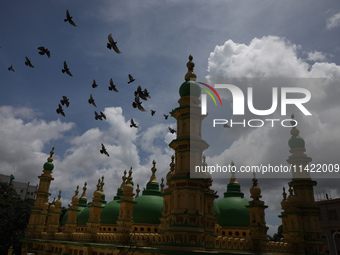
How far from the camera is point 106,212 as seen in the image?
98.9 ft

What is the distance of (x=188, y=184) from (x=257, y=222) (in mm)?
6659

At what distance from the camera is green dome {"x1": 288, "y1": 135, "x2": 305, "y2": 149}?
2381cm

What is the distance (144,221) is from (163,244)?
9.62 m

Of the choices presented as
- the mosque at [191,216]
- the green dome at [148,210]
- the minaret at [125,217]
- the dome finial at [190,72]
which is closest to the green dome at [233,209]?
the mosque at [191,216]

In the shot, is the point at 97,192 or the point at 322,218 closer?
the point at 97,192

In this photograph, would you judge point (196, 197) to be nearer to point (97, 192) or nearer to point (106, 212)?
point (97, 192)

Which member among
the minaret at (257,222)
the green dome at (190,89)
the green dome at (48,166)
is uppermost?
the green dome at (48,166)

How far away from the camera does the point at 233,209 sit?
26.8 m

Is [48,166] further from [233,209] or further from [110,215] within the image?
[233,209]

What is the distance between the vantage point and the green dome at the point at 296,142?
2381 cm

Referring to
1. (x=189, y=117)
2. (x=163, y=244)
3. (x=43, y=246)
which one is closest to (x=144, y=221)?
(x=163, y=244)

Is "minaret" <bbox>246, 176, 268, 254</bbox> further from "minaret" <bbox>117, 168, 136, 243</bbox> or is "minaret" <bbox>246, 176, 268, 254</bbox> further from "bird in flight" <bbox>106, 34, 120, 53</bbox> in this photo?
"bird in flight" <bbox>106, 34, 120, 53</bbox>

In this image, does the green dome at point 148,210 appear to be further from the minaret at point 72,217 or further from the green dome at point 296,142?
the green dome at point 296,142

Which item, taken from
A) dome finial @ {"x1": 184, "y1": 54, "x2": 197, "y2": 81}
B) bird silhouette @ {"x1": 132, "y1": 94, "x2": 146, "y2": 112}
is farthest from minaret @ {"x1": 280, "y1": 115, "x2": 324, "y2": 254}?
bird silhouette @ {"x1": 132, "y1": 94, "x2": 146, "y2": 112}
